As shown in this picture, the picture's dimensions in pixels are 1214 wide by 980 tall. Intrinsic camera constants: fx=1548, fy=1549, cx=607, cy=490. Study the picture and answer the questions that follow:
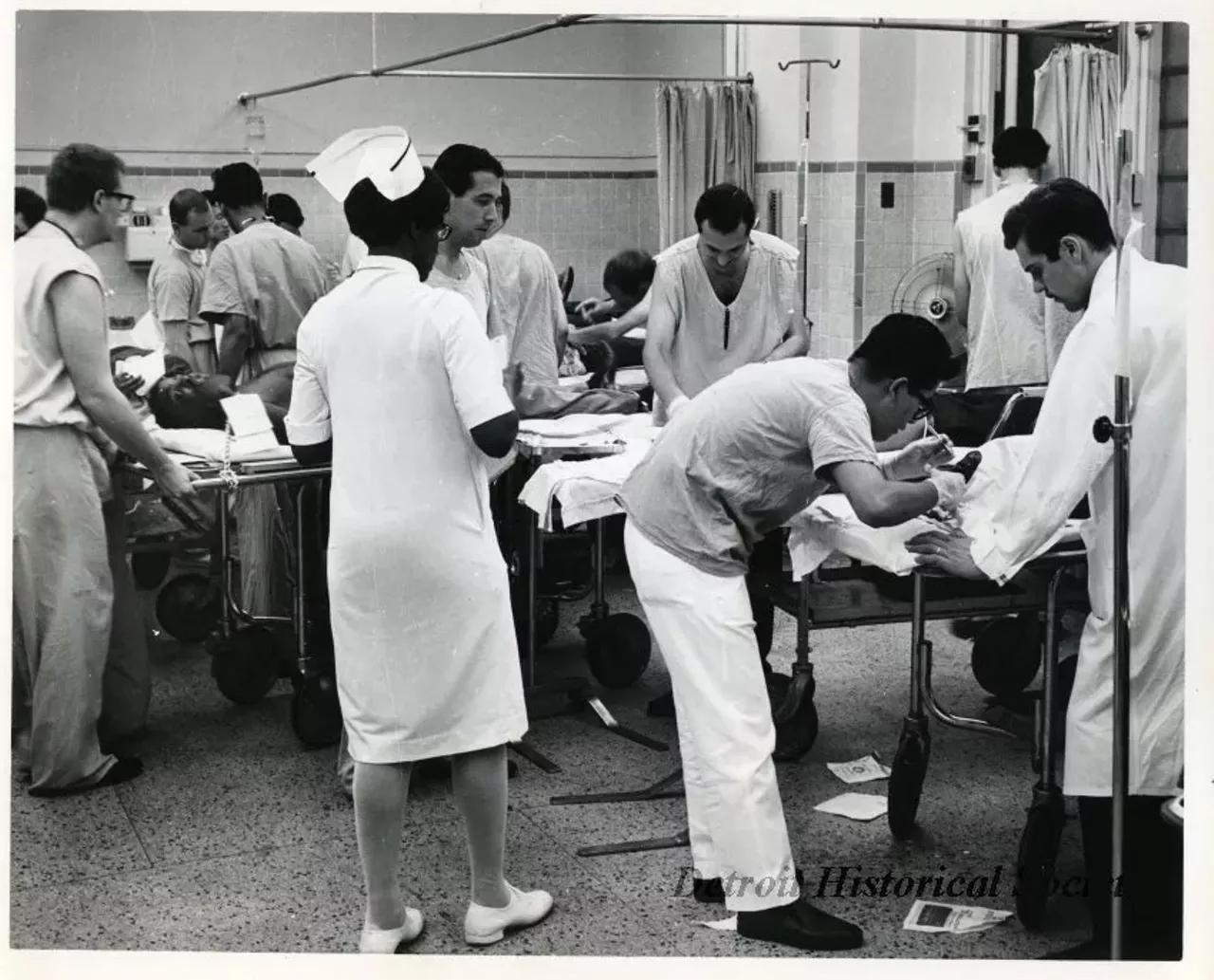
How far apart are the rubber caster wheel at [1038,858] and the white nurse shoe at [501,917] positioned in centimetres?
100

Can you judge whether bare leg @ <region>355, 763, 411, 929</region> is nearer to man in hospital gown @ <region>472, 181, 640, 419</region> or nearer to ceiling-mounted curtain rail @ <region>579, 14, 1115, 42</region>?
ceiling-mounted curtain rail @ <region>579, 14, 1115, 42</region>

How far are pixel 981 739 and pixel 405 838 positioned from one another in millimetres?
1688

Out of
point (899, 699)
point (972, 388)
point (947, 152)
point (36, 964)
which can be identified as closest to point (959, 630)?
point (899, 699)

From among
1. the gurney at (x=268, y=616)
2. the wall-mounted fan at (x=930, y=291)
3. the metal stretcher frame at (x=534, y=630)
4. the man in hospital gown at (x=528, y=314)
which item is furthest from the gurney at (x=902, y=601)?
the wall-mounted fan at (x=930, y=291)

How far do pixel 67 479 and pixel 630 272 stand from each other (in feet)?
9.69

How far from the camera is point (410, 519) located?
2.97 m

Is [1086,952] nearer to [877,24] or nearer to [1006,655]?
[1006,655]

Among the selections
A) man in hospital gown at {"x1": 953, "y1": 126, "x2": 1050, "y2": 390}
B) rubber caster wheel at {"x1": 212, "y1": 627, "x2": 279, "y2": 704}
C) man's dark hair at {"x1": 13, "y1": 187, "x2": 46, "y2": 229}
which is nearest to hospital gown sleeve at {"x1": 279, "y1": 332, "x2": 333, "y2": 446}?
man's dark hair at {"x1": 13, "y1": 187, "x2": 46, "y2": 229}

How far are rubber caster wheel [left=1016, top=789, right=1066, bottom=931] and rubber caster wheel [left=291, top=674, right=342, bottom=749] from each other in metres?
1.93

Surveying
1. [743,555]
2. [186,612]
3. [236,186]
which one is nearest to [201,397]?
[236,186]

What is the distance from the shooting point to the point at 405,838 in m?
3.73

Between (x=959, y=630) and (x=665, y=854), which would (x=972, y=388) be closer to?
(x=959, y=630)

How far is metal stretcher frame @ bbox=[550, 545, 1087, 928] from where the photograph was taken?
3.23m

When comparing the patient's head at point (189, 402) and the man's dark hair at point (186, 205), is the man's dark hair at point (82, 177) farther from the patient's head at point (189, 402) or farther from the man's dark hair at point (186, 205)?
the man's dark hair at point (186, 205)
